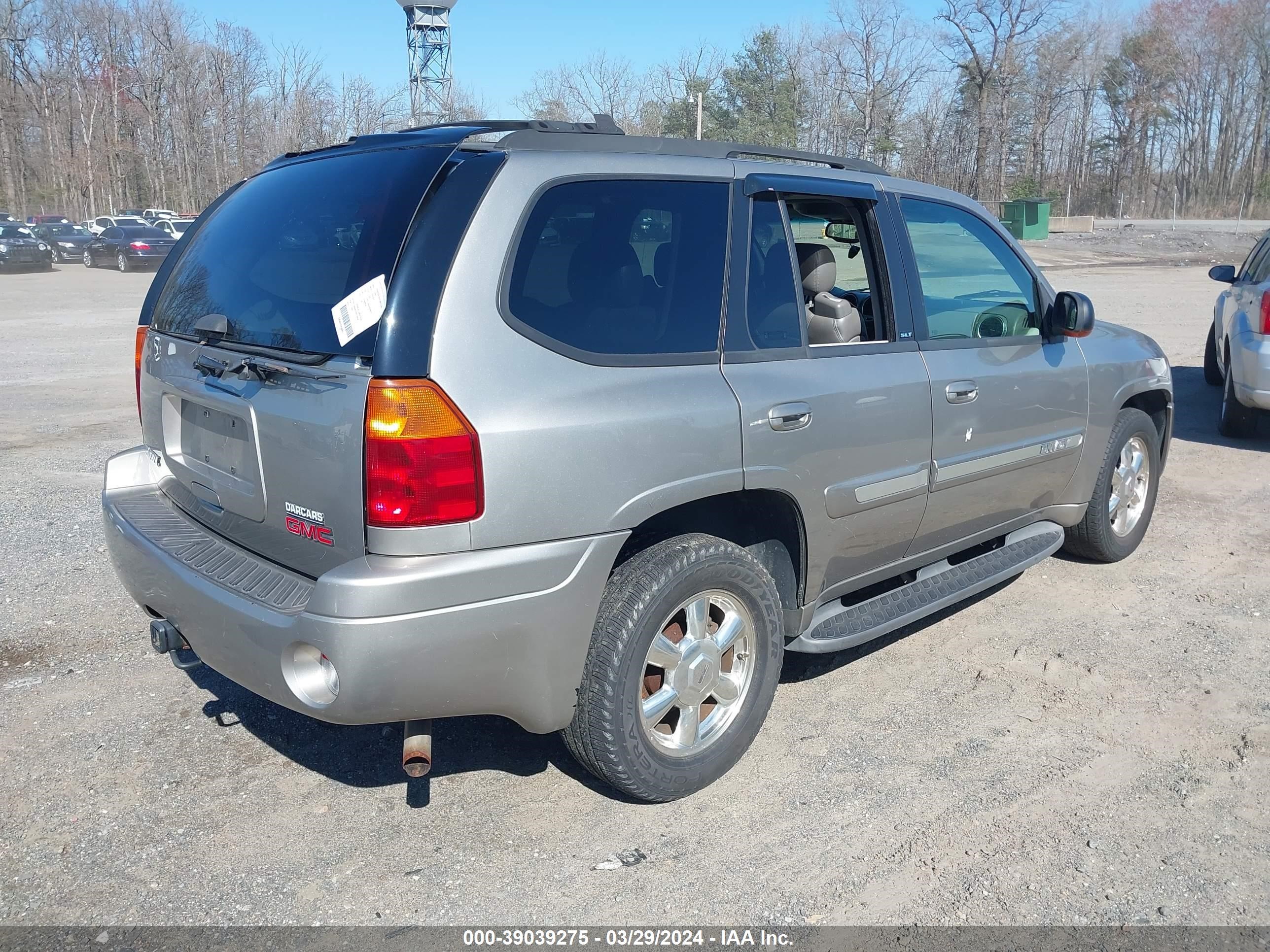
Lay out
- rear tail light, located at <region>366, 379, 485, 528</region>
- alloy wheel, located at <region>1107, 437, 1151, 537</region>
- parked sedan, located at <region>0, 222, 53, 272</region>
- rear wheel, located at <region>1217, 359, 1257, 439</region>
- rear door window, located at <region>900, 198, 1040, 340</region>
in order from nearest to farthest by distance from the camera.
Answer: rear tail light, located at <region>366, 379, 485, 528</region> < rear door window, located at <region>900, 198, 1040, 340</region> < alloy wheel, located at <region>1107, 437, 1151, 537</region> < rear wheel, located at <region>1217, 359, 1257, 439</region> < parked sedan, located at <region>0, 222, 53, 272</region>

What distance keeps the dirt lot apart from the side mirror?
1.32m

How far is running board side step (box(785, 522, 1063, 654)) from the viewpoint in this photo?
370cm

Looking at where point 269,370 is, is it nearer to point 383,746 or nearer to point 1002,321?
point 383,746

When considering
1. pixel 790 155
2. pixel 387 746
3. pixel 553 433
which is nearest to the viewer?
pixel 553 433

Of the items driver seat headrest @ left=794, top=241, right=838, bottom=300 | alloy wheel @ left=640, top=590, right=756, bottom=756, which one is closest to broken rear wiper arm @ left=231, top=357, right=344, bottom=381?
alloy wheel @ left=640, top=590, right=756, bottom=756

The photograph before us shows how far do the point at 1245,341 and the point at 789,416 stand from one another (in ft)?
19.3

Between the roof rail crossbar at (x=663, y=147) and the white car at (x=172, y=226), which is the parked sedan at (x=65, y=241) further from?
the roof rail crossbar at (x=663, y=147)

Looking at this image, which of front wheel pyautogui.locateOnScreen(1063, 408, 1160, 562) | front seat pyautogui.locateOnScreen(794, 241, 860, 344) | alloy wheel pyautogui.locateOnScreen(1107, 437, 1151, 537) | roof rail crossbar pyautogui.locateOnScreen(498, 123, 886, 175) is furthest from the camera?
alloy wheel pyautogui.locateOnScreen(1107, 437, 1151, 537)

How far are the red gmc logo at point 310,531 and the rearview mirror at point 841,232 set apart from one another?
7.79 ft

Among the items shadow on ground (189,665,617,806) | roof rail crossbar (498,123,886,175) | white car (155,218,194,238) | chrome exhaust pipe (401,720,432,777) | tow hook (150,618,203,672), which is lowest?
shadow on ground (189,665,617,806)

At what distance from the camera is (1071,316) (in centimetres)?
453

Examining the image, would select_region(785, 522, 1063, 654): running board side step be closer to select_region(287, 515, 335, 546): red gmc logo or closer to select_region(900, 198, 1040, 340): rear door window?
select_region(900, 198, 1040, 340): rear door window

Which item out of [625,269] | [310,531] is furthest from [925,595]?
[310,531]

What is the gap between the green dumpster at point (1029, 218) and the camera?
131ft
